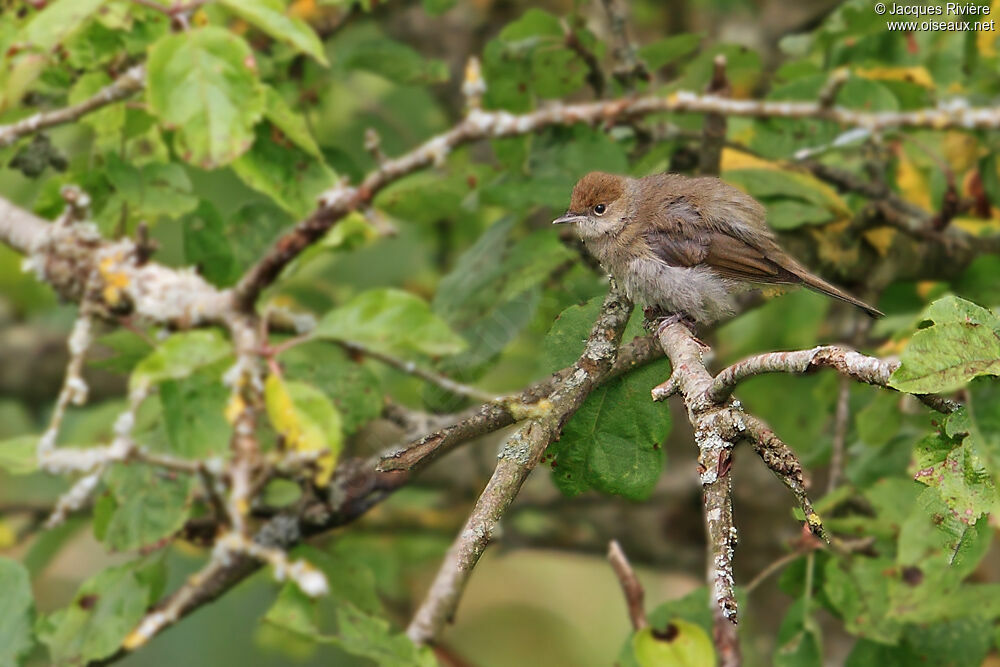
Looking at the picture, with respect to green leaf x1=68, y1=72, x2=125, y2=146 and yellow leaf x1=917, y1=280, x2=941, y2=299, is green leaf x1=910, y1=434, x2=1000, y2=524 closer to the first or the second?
yellow leaf x1=917, y1=280, x2=941, y2=299

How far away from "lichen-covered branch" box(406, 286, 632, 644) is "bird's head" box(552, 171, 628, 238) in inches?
Result: 41.1

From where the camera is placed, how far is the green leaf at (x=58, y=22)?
9.16 feet

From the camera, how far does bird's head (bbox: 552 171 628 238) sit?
3.83 metres

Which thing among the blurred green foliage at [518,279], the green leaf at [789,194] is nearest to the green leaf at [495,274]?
the blurred green foliage at [518,279]

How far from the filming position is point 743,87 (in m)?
6.32

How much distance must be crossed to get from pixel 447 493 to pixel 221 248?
2470 millimetres

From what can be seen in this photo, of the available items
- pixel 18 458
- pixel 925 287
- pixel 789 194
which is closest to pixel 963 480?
pixel 789 194

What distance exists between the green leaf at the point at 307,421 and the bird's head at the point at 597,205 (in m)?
1.43

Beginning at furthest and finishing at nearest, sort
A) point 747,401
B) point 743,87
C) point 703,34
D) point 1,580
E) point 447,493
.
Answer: point 743,87 → point 447,493 → point 747,401 → point 703,34 → point 1,580

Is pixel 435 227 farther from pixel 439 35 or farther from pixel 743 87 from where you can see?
pixel 743 87

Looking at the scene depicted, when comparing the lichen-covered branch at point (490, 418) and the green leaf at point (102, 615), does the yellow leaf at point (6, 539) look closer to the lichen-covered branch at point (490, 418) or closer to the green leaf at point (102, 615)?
the green leaf at point (102, 615)

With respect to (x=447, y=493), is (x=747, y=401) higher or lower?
higher

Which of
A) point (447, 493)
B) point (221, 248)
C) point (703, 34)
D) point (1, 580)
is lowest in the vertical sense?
point (447, 493)

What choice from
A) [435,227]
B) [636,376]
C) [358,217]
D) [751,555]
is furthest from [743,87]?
[636,376]
